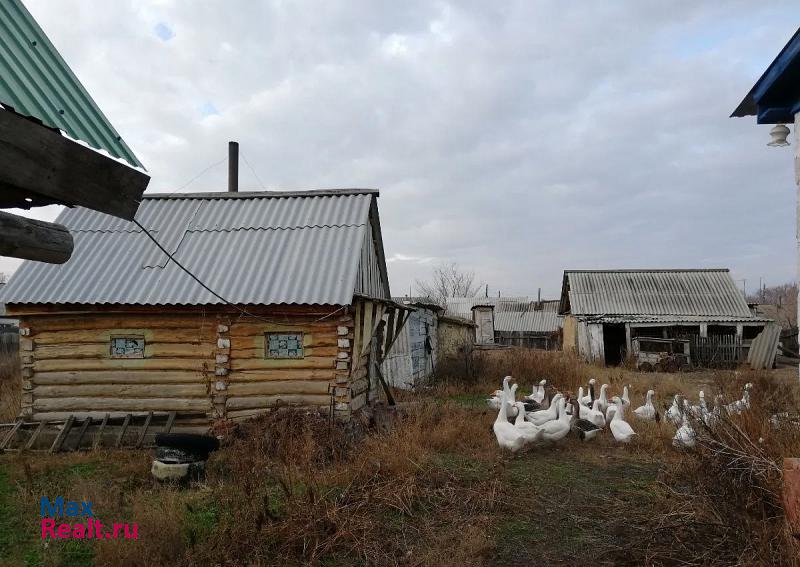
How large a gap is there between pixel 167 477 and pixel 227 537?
237cm

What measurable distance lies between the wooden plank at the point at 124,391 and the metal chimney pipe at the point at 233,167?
7240 millimetres

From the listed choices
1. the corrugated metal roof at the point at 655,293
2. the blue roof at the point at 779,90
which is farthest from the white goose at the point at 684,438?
the corrugated metal roof at the point at 655,293

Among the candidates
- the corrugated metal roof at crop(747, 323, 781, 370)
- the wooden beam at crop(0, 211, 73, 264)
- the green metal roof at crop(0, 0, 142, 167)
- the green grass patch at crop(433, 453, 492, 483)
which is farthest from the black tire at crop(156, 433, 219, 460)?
the corrugated metal roof at crop(747, 323, 781, 370)

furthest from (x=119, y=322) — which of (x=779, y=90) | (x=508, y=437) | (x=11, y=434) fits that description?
(x=779, y=90)

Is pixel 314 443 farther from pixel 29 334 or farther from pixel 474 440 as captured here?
pixel 29 334

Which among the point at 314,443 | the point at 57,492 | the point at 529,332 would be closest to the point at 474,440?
the point at 314,443

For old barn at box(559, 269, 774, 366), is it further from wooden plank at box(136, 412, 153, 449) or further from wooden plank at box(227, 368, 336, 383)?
wooden plank at box(136, 412, 153, 449)

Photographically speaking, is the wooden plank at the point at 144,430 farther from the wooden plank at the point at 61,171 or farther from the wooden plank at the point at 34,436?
the wooden plank at the point at 61,171

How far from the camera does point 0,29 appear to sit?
9.71 ft

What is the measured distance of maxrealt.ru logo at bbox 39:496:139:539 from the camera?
5240 millimetres

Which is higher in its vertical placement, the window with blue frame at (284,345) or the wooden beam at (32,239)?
the wooden beam at (32,239)

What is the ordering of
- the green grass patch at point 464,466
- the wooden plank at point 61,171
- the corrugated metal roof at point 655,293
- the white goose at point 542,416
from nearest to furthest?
1. the wooden plank at point 61,171
2. the green grass patch at point 464,466
3. the white goose at point 542,416
4. the corrugated metal roof at point 655,293

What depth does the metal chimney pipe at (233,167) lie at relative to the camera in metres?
16.0

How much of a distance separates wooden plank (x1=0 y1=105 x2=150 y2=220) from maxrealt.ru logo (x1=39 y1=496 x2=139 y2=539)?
3.48 metres
